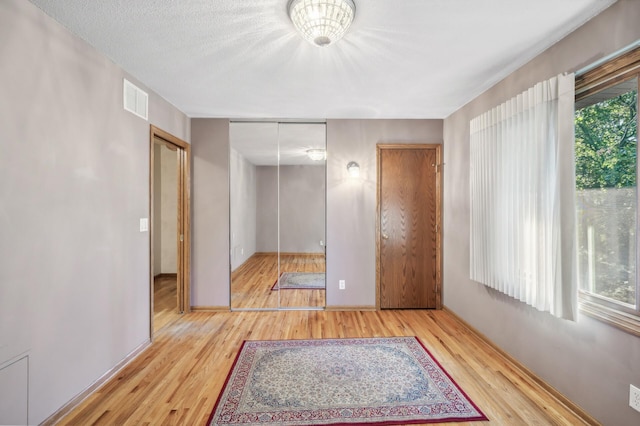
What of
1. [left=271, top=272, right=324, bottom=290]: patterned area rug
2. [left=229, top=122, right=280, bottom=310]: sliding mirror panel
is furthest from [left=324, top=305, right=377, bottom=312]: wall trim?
[left=229, top=122, right=280, bottom=310]: sliding mirror panel

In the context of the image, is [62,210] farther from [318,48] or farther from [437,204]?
[437,204]

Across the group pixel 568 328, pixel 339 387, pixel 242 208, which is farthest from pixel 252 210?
pixel 568 328

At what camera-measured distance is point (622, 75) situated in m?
1.63

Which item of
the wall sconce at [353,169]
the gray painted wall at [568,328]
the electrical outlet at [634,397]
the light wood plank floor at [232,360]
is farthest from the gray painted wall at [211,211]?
the electrical outlet at [634,397]

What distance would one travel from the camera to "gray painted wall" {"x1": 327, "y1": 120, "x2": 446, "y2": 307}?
12.3ft

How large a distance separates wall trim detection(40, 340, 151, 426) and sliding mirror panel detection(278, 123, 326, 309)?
1.75 metres

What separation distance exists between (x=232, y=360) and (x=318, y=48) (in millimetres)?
2712

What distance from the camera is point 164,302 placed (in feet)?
13.4

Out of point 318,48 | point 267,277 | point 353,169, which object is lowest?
point 267,277

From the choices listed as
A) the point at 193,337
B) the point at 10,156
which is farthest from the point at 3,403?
the point at 193,337

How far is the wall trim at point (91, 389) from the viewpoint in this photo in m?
1.76

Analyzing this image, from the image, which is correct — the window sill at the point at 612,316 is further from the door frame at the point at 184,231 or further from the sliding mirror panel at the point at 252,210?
the door frame at the point at 184,231

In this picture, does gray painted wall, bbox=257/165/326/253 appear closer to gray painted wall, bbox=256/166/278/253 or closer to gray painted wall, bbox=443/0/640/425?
gray painted wall, bbox=256/166/278/253

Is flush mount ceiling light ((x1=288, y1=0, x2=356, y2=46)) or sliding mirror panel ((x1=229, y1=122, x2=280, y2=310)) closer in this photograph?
flush mount ceiling light ((x1=288, y1=0, x2=356, y2=46))
